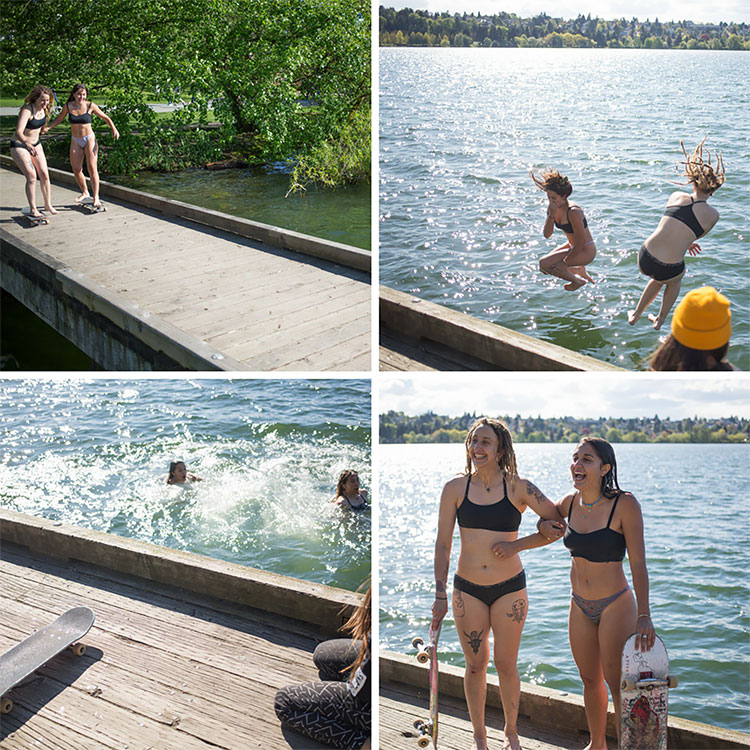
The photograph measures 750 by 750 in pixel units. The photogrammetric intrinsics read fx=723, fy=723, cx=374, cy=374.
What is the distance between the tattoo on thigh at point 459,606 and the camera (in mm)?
3131

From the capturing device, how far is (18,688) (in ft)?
10.9

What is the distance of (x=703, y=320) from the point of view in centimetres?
297

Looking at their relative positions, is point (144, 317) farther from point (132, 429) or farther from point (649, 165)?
point (649, 165)

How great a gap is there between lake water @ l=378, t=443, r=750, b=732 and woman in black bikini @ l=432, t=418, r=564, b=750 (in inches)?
7.2

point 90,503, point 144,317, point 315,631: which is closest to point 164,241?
point 144,317

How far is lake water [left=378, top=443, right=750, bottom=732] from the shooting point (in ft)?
16.7

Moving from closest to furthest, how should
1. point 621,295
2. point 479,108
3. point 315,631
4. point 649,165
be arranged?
point 315,631 → point 621,295 → point 649,165 → point 479,108

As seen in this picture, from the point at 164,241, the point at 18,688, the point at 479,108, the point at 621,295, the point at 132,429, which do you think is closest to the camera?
the point at 18,688

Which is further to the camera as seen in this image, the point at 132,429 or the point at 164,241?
the point at 132,429

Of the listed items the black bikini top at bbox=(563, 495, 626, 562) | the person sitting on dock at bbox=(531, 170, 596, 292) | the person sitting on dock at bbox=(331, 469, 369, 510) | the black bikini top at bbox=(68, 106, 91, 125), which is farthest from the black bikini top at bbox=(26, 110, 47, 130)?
the black bikini top at bbox=(563, 495, 626, 562)

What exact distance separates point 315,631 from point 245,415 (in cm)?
685

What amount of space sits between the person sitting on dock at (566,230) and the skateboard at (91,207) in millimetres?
5559

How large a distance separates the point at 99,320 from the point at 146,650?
8.91 ft

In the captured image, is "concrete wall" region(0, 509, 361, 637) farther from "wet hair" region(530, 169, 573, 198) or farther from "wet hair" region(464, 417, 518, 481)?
"wet hair" region(530, 169, 573, 198)
